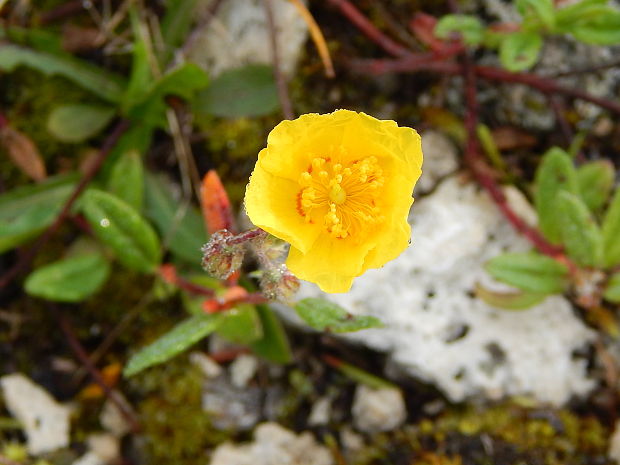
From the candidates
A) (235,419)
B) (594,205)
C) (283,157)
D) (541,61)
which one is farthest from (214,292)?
(541,61)

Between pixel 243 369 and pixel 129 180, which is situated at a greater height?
pixel 129 180

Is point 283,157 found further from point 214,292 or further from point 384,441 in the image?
point 384,441

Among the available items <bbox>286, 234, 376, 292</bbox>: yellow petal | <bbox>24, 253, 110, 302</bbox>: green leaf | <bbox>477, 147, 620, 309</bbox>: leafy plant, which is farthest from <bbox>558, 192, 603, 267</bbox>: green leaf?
<bbox>24, 253, 110, 302</bbox>: green leaf

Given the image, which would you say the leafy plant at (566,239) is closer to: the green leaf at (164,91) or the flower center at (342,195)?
the flower center at (342,195)

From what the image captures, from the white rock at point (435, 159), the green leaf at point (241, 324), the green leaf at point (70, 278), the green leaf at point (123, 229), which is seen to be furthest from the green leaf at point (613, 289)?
the green leaf at point (70, 278)

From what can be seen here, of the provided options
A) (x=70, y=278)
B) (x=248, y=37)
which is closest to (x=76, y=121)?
(x=70, y=278)

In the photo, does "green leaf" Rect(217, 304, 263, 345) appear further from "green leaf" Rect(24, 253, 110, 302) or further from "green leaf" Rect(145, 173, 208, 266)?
"green leaf" Rect(24, 253, 110, 302)

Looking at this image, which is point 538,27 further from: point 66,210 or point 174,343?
point 66,210

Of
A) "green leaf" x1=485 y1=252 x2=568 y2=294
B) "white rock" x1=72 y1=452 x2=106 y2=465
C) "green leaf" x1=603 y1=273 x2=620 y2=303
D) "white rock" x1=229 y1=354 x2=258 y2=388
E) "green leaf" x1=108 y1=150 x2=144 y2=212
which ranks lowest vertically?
"white rock" x1=72 y1=452 x2=106 y2=465
